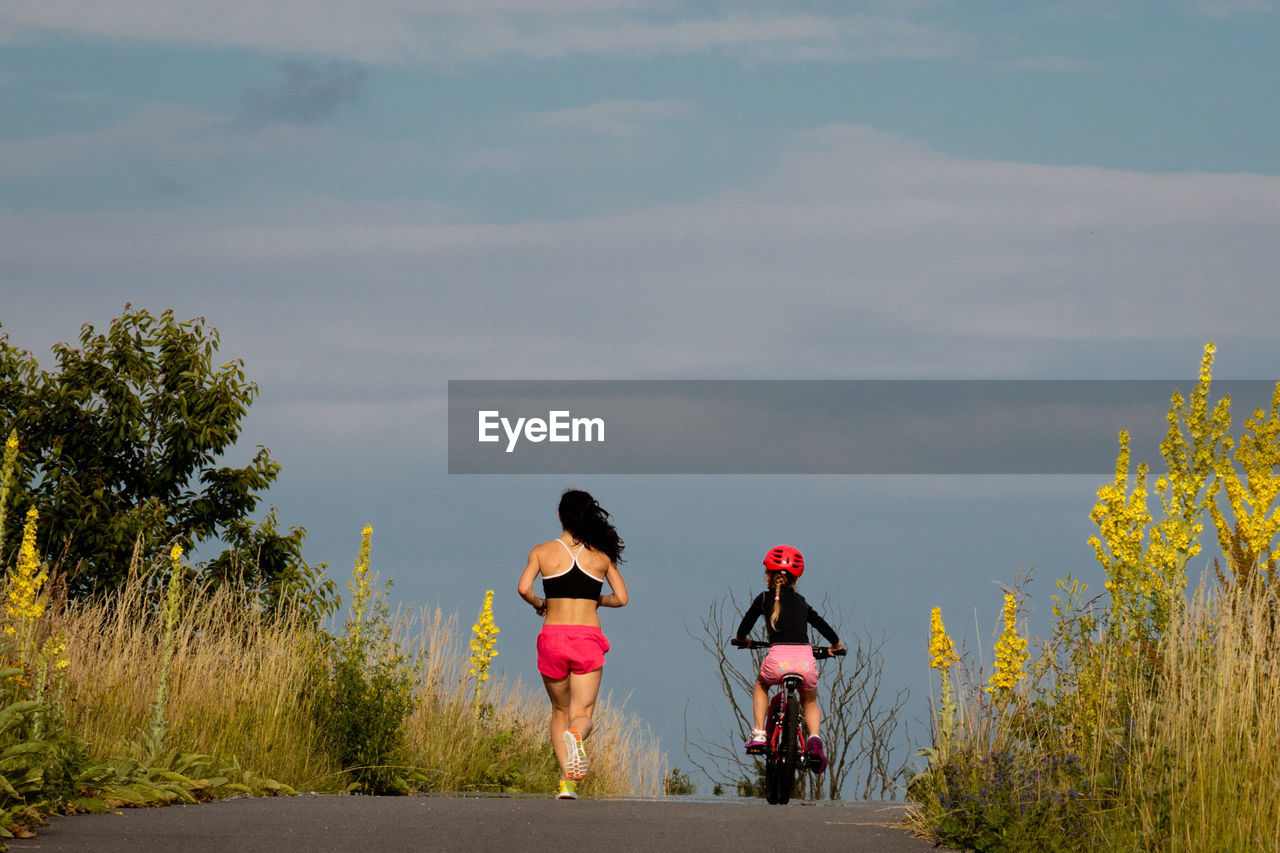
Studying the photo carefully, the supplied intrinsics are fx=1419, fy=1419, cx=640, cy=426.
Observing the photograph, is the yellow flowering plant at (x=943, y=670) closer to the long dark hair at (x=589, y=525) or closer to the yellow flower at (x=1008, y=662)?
the yellow flower at (x=1008, y=662)

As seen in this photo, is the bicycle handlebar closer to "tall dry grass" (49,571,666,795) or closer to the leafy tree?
"tall dry grass" (49,571,666,795)

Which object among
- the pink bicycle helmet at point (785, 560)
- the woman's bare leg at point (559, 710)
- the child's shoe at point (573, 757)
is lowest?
the child's shoe at point (573, 757)

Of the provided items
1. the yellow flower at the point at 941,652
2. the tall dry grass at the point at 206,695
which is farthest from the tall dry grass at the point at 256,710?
the yellow flower at the point at 941,652

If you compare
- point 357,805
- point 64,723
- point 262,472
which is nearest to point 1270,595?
Result: point 357,805

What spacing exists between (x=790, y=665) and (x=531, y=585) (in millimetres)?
2413

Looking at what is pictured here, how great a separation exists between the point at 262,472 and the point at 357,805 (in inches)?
660

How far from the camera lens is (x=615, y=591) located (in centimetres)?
1227

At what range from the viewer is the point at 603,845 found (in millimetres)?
8219

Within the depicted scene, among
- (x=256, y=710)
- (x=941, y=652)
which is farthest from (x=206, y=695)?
(x=941, y=652)

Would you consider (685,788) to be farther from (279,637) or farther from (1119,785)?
(1119,785)

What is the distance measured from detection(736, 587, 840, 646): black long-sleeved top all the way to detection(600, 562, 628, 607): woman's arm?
1.42 m

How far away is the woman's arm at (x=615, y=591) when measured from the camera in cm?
1223

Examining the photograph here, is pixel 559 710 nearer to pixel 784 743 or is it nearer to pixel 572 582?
pixel 572 582

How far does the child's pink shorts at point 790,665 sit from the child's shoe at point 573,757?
72.2 inches
